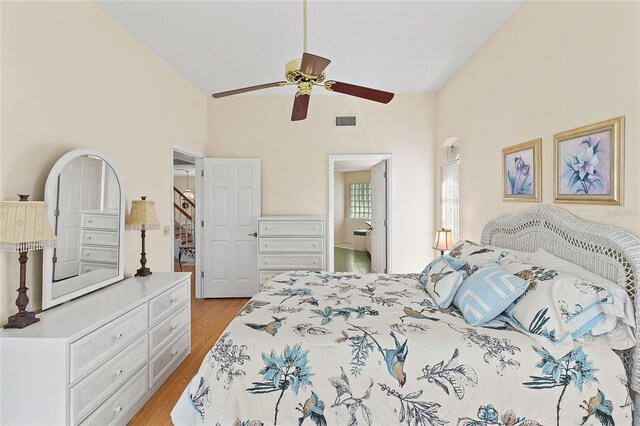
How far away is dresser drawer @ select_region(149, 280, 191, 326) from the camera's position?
2.29 meters

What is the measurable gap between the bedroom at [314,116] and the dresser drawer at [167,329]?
A: 2.14ft

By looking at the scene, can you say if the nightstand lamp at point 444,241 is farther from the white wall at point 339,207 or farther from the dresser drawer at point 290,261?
the white wall at point 339,207

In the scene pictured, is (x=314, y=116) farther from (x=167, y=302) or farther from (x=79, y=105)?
(x=167, y=302)

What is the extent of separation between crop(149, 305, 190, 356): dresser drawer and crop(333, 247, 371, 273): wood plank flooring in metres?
4.11

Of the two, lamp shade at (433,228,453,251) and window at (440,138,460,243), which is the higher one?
window at (440,138,460,243)

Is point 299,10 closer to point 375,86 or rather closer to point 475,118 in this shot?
point 375,86

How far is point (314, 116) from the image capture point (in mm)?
4547

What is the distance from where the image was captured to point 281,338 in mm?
1633

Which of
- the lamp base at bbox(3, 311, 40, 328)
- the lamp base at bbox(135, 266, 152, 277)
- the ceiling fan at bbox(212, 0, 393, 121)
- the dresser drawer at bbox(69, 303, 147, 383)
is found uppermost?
the ceiling fan at bbox(212, 0, 393, 121)

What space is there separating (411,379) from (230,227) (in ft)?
11.6

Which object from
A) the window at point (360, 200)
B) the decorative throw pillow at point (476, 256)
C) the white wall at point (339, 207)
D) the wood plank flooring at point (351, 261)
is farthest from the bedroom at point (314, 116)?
the white wall at point (339, 207)

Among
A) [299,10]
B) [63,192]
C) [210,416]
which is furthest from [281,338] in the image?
[299,10]

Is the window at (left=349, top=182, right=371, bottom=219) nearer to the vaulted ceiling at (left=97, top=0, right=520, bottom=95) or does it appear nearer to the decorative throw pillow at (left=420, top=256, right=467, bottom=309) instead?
the vaulted ceiling at (left=97, top=0, right=520, bottom=95)

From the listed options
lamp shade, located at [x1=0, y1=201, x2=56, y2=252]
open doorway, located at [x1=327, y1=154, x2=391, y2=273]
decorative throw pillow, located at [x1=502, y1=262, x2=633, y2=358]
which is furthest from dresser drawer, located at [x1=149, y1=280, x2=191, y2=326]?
decorative throw pillow, located at [x1=502, y1=262, x2=633, y2=358]
